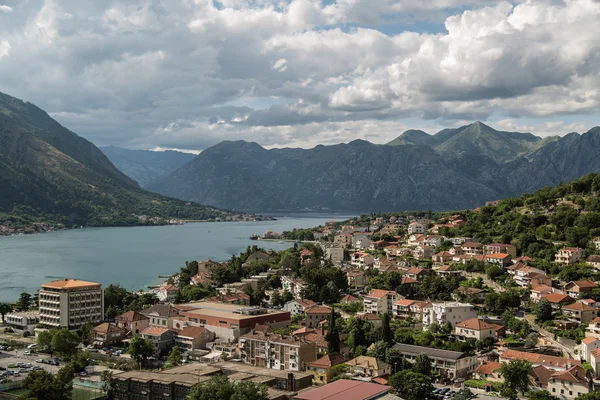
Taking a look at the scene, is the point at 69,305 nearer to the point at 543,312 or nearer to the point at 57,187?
the point at 543,312

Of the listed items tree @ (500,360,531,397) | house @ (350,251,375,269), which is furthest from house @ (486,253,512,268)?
tree @ (500,360,531,397)

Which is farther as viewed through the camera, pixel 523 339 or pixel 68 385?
pixel 523 339

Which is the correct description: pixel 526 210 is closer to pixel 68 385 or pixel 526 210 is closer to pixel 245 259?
pixel 245 259

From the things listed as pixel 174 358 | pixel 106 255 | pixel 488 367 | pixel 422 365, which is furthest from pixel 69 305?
pixel 106 255

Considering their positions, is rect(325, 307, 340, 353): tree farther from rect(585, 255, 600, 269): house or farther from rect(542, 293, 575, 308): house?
rect(585, 255, 600, 269): house

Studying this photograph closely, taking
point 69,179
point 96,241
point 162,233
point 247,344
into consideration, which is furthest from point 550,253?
point 69,179
